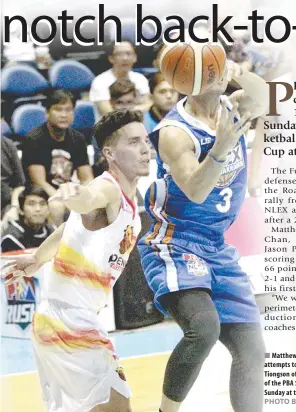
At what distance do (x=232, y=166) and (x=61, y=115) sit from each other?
2.46ft

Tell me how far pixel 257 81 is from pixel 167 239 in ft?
2.25

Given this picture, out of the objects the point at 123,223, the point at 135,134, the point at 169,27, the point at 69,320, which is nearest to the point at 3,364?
the point at 69,320

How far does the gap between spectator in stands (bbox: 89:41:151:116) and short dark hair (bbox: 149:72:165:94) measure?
4 cm

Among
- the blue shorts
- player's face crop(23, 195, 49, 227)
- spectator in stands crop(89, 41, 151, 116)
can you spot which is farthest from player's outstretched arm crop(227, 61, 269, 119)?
player's face crop(23, 195, 49, 227)

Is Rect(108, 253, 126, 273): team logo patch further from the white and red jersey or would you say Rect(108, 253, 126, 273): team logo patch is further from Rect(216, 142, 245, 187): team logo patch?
Rect(216, 142, 245, 187): team logo patch

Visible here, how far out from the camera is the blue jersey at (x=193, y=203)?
3.30 meters

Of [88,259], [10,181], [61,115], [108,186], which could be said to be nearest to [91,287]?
[88,259]

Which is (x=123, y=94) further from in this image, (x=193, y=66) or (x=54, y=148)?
(x=193, y=66)

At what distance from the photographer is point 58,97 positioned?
3.62 m

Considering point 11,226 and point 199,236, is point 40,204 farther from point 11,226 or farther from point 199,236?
point 199,236

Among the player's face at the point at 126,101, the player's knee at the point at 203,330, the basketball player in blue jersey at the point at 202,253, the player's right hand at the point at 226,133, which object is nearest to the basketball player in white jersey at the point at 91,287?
the basketball player in blue jersey at the point at 202,253

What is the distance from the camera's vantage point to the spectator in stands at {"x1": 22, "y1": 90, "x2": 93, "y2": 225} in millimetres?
3600

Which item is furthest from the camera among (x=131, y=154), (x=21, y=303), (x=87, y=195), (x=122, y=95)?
(x=21, y=303)

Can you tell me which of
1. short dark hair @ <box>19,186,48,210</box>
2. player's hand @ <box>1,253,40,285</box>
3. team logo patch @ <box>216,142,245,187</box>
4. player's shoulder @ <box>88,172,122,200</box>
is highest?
team logo patch @ <box>216,142,245,187</box>
